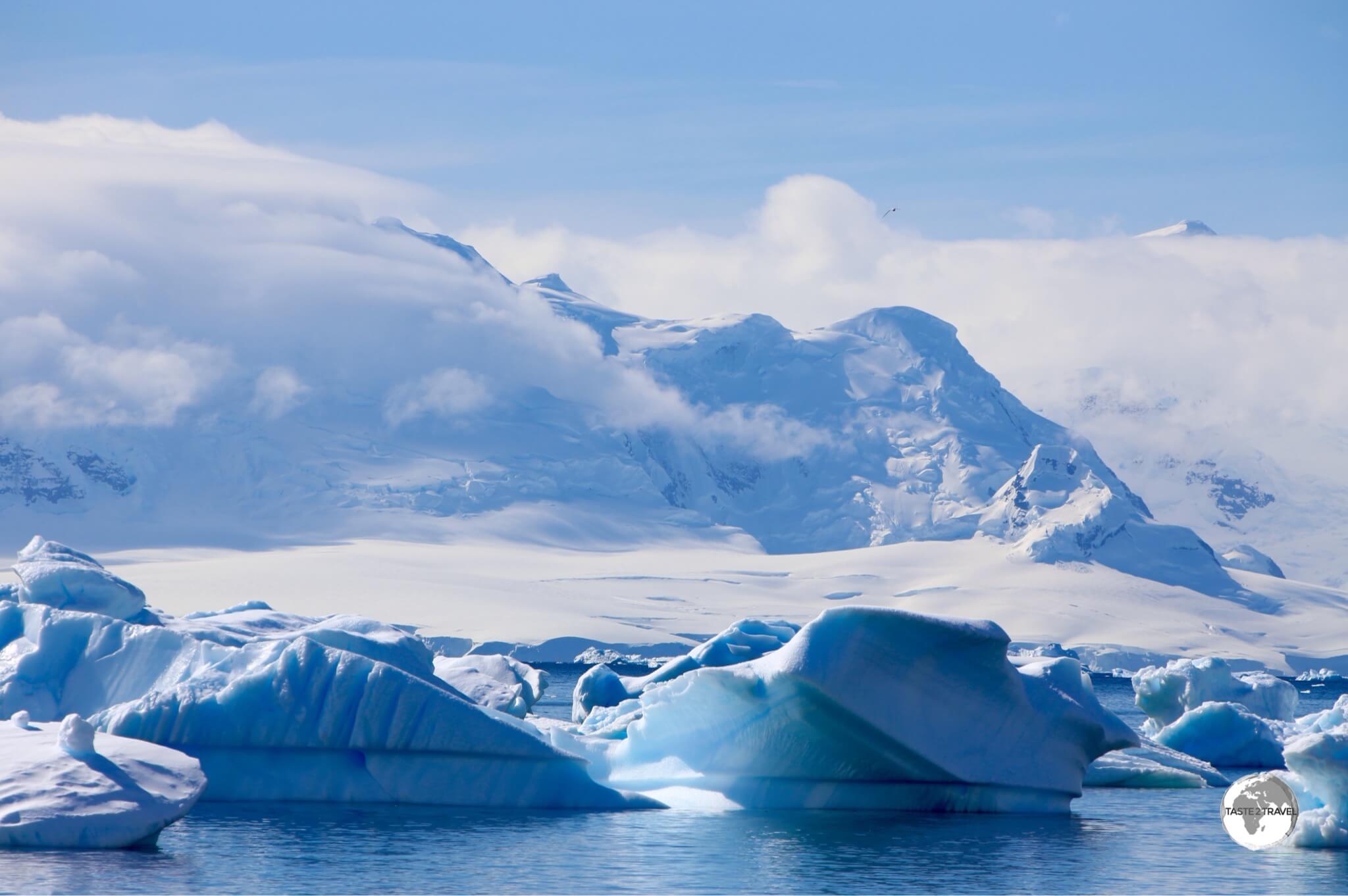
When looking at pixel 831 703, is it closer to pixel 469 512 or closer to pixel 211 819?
pixel 211 819

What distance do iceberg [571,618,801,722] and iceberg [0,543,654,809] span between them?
269 inches

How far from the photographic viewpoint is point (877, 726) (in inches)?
826

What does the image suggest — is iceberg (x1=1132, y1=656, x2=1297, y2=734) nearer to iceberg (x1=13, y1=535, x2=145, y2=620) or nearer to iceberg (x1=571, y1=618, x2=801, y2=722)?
iceberg (x1=571, y1=618, x2=801, y2=722)

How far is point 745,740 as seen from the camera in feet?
73.2

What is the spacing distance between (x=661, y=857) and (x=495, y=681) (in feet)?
62.4

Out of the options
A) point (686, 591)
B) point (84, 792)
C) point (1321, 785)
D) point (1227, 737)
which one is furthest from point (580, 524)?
point (84, 792)

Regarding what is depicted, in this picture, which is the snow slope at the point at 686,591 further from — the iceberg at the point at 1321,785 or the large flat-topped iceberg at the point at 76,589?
the iceberg at the point at 1321,785

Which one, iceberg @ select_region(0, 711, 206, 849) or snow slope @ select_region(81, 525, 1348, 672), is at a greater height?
iceberg @ select_region(0, 711, 206, 849)

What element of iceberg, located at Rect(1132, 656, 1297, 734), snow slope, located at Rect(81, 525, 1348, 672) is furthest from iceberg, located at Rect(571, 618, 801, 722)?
snow slope, located at Rect(81, 525, 1348, 672)

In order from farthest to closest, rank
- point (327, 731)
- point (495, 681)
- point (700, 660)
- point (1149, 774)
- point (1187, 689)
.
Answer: point (1187, 689), point (495, 681), point (700, 660), point (1149, 774), point (327, 731)

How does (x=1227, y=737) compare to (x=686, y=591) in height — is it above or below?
above

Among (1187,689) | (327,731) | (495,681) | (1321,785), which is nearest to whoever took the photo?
(1321,785)

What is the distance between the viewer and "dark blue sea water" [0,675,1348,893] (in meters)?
16.5

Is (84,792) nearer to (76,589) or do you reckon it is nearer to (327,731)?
(327,731)
